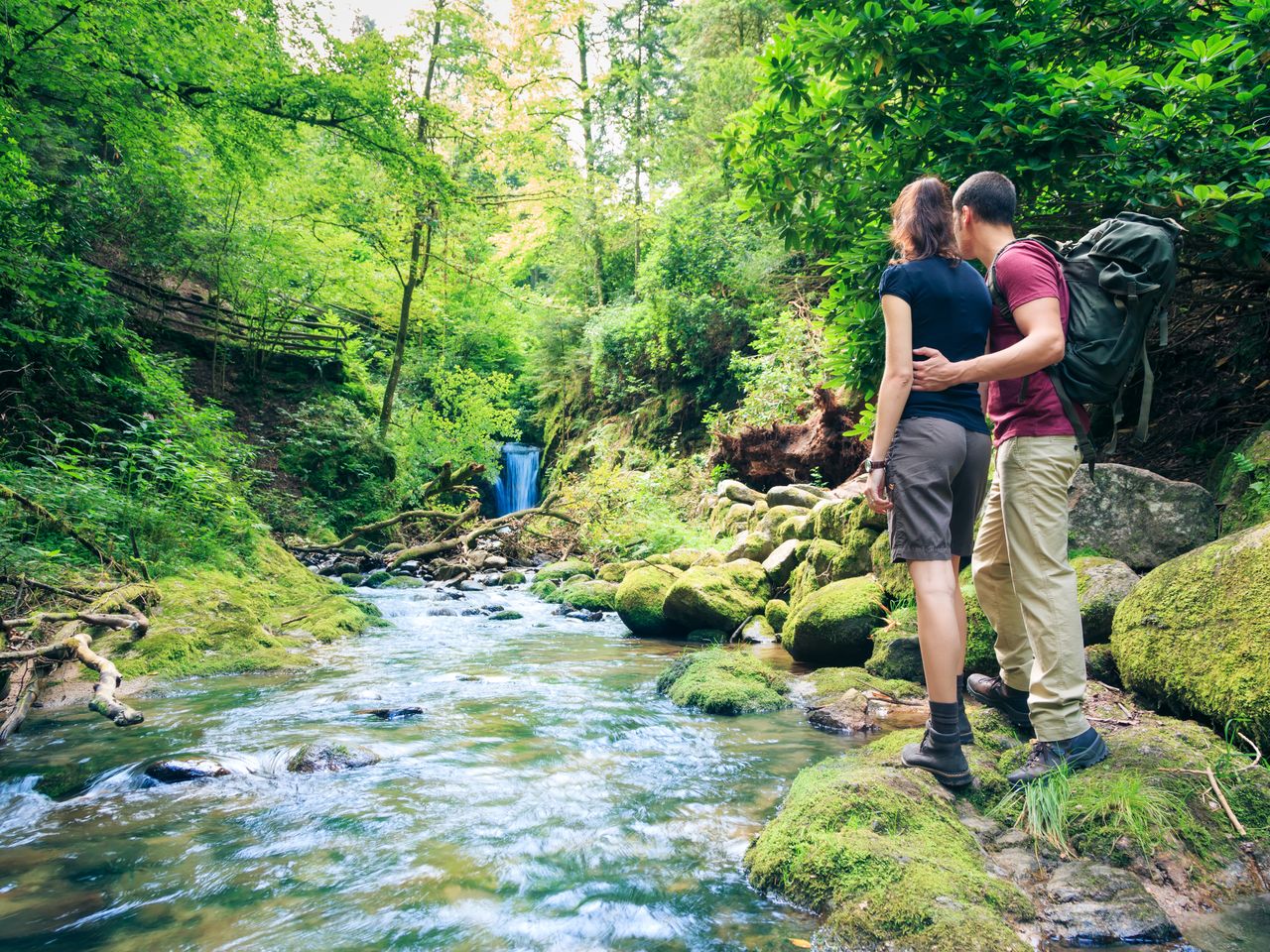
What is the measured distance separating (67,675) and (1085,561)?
263 inches

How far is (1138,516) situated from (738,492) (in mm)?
7738

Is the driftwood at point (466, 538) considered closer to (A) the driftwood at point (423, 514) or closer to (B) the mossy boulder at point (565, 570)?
(A) the driftwood at point (423, 514)

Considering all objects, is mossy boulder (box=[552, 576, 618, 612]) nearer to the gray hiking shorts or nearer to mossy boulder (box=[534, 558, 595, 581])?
mossy boulder (box=[534, 558, 595, 581])

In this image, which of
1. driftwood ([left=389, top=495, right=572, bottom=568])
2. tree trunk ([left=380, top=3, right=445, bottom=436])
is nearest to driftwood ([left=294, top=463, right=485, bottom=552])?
driftwood ([left=389, top=495, right=572, bottom=568])

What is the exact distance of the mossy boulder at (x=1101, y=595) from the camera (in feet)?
12.1

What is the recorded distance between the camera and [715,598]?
7137 millimetres

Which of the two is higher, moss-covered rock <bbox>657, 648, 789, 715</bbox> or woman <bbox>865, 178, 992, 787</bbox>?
woman <bbox>865, 178, 992, 787</bbox>

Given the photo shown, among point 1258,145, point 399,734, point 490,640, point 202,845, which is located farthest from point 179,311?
point 1258,145

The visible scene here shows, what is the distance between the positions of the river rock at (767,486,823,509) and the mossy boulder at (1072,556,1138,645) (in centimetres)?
577

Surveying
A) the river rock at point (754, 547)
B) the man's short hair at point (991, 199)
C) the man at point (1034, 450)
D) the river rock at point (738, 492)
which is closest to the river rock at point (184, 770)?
the man at point (1034, 450)

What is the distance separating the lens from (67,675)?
15.6 feet

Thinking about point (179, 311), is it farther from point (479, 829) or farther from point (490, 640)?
point (479, 829)

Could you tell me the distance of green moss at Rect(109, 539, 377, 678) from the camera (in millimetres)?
5371

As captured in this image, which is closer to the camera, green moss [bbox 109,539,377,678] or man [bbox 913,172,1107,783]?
man [bbox 913,172,1107,783]
